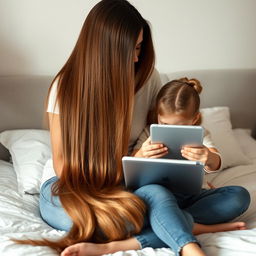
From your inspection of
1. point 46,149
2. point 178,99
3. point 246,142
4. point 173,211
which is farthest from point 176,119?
point 246,142

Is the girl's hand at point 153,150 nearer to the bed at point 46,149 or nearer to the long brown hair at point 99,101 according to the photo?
the long brown hair at point 99,101

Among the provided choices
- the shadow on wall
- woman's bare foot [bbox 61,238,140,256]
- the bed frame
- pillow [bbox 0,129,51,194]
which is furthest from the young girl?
the shadow on wall

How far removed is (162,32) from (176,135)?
1001 mm

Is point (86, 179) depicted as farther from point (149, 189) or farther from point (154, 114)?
point (154, 114)

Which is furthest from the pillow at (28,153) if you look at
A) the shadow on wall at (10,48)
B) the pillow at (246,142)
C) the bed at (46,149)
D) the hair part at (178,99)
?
the pillow at (246,142)

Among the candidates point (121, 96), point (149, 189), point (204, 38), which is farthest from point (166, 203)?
point (204, 38)

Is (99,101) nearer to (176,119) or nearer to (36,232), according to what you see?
(176,119)

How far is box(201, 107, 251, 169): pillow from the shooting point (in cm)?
186

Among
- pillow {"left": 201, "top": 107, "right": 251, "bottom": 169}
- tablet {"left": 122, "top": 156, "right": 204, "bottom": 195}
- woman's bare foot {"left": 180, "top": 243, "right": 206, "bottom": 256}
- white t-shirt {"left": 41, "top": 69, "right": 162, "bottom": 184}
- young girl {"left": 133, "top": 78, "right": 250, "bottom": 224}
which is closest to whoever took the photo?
woman's bare foot {"left": 180, "top": 243, "right": 206, "bottom": 256}

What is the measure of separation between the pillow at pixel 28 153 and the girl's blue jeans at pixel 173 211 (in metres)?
0.16

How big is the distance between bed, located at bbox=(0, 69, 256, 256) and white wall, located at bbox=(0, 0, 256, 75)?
10 cm

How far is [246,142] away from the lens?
2092 mm

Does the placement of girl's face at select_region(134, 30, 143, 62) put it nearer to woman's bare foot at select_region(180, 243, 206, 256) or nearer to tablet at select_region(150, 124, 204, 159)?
tablet at select_region(150, 124, 204, 159)

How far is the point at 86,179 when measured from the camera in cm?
138
